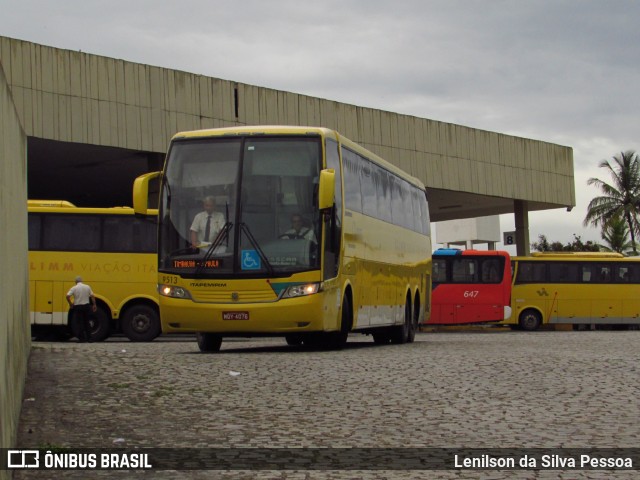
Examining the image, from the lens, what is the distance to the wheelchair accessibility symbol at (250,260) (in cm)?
1808

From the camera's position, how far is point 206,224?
18.3 meters

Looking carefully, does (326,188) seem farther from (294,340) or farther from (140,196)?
(294,340)

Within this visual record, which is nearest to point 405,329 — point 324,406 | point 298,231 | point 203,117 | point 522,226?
point 298,231

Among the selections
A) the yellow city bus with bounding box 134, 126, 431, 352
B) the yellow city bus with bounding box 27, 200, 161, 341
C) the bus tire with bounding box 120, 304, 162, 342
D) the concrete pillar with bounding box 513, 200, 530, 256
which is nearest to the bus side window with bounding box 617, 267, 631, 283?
the concrete pillar with bounding box 513, 200, 530, 256

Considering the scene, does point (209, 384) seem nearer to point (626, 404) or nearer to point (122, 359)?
point (122, 359)

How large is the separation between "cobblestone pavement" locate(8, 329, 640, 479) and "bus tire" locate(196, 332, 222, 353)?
4.26 meters

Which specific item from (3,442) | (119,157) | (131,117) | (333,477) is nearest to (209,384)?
(333,477)

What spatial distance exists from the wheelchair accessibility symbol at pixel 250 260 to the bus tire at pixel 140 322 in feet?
33.0

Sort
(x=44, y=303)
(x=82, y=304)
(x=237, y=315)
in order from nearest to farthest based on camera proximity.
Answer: (x=237, y=315) < (x=82, y=304) < (x=44, y=303)

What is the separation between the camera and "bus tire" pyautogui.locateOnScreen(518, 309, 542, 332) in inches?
1766

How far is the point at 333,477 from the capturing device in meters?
7.23

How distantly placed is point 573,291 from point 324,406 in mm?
36046

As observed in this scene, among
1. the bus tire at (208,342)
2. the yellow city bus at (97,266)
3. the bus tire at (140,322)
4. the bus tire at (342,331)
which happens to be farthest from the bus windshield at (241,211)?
the bus tire at (140,322)

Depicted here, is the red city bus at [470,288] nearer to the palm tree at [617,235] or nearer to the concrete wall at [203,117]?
the concrete wall at [203,117]
